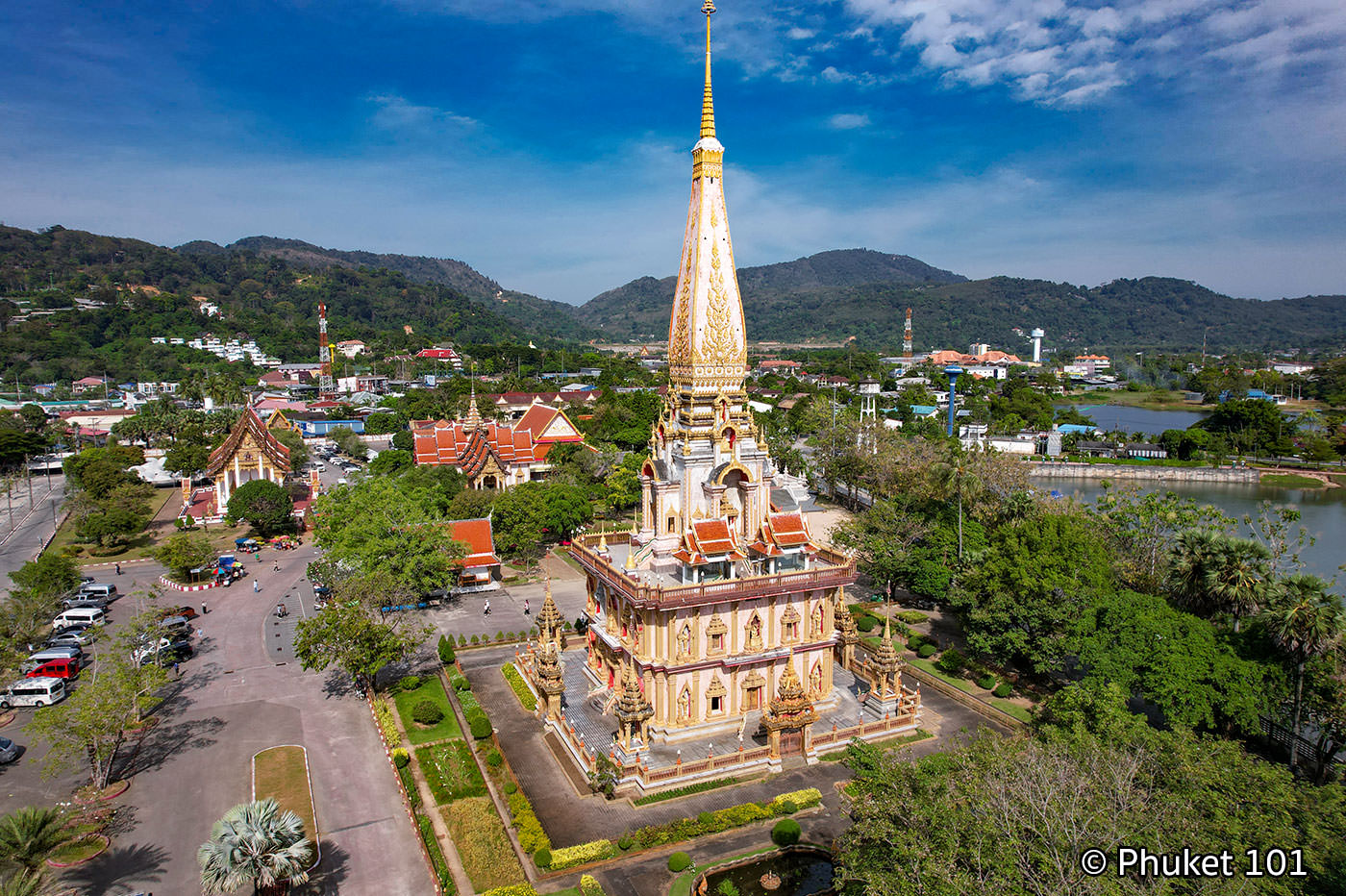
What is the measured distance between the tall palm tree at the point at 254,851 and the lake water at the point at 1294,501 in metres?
50.6

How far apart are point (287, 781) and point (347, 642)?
18.1ft

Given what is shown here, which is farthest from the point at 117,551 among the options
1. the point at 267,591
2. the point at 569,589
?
the point at 569,589

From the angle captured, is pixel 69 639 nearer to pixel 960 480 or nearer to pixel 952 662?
pixel 952 662

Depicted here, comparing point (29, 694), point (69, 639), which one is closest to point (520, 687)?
point (29, 694)

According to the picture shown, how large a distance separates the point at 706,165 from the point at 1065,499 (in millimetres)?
23850

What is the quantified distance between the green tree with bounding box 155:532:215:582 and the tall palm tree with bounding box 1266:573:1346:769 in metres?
48.0

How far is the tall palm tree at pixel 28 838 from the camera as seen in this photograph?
16.3 metres

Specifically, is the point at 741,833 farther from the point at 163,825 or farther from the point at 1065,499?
the point at 1065,499

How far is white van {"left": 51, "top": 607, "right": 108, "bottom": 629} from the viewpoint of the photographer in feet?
119

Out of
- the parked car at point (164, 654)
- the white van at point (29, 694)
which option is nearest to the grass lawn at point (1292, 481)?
the parked car at point (164, 654)

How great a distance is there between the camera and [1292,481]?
77688mm

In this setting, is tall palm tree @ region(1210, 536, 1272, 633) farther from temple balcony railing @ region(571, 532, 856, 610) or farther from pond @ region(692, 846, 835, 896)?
pond @ region(692, 846, 835, 896)

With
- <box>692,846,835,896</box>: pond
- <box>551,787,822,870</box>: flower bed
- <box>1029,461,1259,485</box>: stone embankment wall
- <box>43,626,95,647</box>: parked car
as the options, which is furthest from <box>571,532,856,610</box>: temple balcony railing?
<box>1029,461,1259,485</box>: stone embankment wall

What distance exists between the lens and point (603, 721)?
27750 mm
